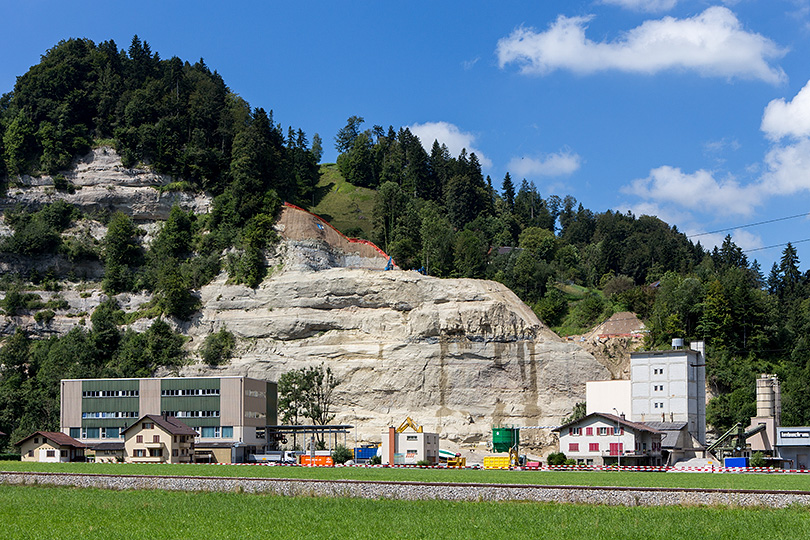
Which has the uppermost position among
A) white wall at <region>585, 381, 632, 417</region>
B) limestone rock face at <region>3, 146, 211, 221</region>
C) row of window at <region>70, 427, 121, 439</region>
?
limestone rock face at <region>3, 146, 211, 221</region>

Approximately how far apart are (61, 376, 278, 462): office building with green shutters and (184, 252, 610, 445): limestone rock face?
32.7ft

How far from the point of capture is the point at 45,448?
A: 72750 mm

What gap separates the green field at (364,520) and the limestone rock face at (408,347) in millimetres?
52497

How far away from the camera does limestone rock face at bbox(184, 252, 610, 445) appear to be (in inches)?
3455

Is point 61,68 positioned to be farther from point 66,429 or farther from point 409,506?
point 409,506

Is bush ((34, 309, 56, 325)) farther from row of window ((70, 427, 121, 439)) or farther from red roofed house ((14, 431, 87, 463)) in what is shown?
red roofed house ((14, 431, 87, 463))

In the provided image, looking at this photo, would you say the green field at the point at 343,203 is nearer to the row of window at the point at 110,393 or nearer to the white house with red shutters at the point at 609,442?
the row of window at the point at 110,393

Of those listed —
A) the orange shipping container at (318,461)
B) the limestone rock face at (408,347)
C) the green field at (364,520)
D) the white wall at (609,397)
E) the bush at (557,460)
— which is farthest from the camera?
the limestone rock face at (408,347)

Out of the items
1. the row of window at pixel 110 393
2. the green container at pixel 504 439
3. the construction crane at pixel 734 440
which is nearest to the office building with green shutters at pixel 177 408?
the row of window at pixel 110 393

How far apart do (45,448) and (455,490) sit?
49063 mm

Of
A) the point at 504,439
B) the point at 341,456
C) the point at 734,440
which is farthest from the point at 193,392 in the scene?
the point at 734,440

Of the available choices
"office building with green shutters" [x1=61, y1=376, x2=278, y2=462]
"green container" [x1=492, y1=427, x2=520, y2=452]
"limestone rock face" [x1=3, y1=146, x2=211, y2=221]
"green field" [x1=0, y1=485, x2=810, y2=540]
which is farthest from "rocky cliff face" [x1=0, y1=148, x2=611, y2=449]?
"green field" [x1=0, y1=485, x2=810, y2=540]

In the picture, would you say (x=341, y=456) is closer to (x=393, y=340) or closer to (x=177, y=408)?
(x=177, y=408)

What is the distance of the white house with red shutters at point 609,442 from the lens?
68.8 m
